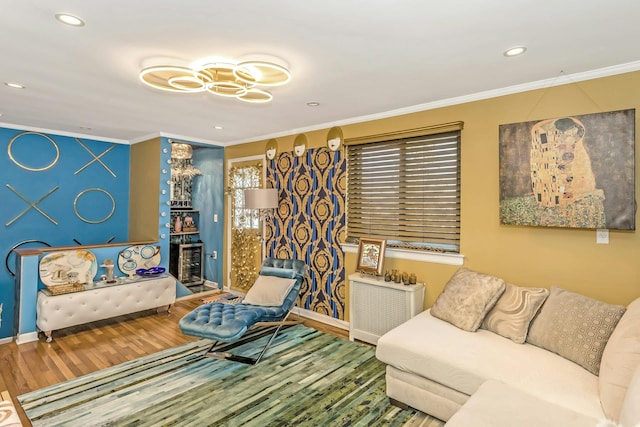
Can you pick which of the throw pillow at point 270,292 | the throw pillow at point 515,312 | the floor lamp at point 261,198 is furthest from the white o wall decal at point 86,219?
the throw pillow at point 515,312

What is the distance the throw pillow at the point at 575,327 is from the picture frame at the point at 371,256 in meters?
1.49

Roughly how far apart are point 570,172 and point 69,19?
3421 mm

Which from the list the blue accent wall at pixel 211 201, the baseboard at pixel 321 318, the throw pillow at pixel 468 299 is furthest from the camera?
the blue accent wall at pixel 211 201

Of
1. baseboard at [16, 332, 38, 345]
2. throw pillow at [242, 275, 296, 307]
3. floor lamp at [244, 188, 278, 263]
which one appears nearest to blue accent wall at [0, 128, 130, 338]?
baseboard at [16, 332, 38, 345]

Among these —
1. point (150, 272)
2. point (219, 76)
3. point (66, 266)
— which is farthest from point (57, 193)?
point (219, 76)

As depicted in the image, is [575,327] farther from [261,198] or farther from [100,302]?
[100,302]

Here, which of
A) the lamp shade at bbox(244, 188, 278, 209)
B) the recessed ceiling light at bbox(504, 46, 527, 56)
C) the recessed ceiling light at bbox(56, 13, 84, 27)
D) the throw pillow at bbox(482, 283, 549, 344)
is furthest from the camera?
the lamp shade at bbox(244, 188, 278, 209)

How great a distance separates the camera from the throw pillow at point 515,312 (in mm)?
2461

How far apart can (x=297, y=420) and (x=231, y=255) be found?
138 inches

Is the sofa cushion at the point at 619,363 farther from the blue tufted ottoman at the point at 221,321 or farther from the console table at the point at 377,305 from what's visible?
the blue tufted ottoman at the point at 221,321

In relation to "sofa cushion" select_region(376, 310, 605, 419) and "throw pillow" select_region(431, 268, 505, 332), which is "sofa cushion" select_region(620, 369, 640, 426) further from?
"throw pillow" select_region(431, 268, 505, 332)

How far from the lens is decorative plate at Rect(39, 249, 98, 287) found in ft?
13.1

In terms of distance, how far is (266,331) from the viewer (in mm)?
3963

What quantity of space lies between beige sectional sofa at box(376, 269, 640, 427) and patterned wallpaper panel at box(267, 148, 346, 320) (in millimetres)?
1470
